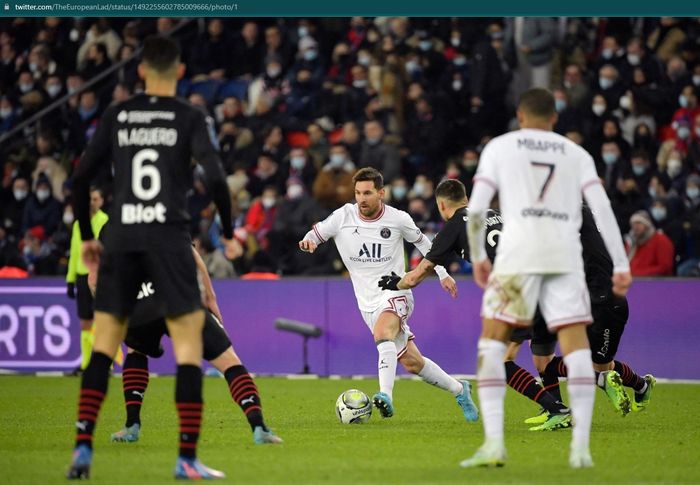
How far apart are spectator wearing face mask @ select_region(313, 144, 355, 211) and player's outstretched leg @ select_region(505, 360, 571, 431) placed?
955cm

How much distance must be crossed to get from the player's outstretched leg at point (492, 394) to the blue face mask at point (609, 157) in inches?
490

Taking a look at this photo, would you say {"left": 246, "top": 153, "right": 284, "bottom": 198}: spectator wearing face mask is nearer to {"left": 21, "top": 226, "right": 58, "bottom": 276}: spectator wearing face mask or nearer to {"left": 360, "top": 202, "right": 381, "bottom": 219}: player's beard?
{"left": 21, "top": 226, "right": 58, "bottom": 276}: spectator wearing face mask

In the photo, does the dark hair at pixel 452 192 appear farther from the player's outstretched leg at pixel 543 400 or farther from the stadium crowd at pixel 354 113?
the stadium crowd at pixel 354 113

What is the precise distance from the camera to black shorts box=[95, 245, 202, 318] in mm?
7922

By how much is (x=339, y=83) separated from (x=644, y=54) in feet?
17.8

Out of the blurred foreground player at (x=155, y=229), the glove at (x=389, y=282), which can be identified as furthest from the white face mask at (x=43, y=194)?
the blurred foreground player at (x=155, y=229)

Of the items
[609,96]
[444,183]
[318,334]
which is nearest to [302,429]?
[444,183]

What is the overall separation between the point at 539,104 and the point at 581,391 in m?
1.81

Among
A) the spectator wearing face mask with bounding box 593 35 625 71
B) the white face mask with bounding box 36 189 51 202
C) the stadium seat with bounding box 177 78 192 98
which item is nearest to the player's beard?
the spectator wearing face mask with bounding box 593 35 625 71

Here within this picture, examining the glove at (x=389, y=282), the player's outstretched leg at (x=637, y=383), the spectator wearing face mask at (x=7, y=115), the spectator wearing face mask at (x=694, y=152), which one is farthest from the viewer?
the spectator wearing face mask at (x=7, y=115)

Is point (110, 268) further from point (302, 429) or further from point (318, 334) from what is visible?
point (318, 334)

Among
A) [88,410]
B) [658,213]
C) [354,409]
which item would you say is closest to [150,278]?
[88,410]

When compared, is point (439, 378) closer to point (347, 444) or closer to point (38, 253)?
point (347, 444)

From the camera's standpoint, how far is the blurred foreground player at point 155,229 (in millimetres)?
7926
